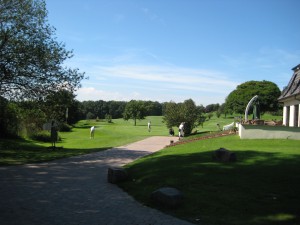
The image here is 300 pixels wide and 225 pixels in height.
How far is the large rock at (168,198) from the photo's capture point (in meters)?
7.39

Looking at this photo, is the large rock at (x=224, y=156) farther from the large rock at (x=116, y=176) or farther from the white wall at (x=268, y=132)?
the white wall at (x=268, y=132)

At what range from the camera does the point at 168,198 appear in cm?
744

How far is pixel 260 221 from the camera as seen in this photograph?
20.5 feet

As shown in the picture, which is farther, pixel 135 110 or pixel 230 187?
pixel 135 110

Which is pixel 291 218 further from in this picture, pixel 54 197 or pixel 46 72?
pixel 46 72

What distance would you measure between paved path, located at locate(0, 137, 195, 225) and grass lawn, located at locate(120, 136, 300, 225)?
0.53 metres

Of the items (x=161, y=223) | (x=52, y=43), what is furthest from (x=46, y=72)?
(x=161, y=223)

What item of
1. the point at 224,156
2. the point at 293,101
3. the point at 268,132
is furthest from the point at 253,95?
the point at 224,156

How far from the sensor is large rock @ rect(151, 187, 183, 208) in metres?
7.39

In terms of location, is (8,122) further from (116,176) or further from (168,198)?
(168,198)

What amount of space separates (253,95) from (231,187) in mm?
66830

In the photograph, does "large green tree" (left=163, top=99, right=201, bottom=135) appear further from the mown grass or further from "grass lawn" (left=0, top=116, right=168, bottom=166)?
"grass lawn" (left=0, top=116, right=168, bottom=166)

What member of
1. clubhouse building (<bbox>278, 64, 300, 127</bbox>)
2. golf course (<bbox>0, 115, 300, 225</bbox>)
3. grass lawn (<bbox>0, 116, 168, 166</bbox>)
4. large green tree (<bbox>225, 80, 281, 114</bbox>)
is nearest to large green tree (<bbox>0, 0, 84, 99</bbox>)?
grass lawn (<bbox>0, 116, 168, 166</bbox>)

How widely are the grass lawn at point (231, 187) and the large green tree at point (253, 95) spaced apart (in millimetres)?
60455
